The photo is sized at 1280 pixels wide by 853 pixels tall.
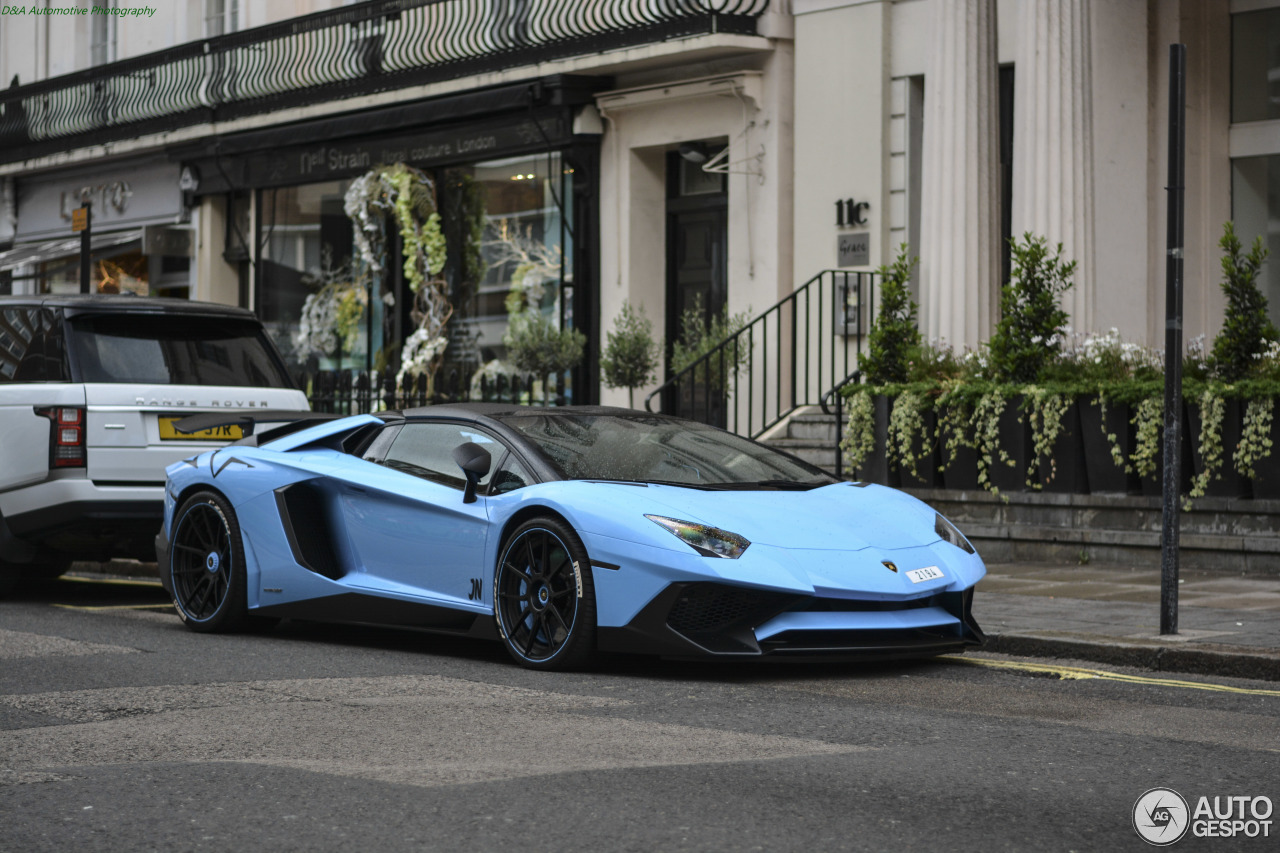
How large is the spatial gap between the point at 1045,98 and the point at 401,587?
8.36 meters

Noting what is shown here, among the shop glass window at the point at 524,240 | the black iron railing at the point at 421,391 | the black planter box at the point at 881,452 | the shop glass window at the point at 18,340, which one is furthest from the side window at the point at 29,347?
the shop glass window at the point at 524,240

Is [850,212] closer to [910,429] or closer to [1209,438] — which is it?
[910,429]

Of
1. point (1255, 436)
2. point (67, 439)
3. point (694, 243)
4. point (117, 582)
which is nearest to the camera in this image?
point (67, 439)

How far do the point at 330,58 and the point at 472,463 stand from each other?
52.1ft

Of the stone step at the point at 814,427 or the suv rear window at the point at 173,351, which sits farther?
the stone step at the point at 814,427

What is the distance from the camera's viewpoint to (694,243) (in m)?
19.3

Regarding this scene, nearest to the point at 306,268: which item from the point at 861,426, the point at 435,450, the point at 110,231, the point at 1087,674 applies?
the point at 110,231

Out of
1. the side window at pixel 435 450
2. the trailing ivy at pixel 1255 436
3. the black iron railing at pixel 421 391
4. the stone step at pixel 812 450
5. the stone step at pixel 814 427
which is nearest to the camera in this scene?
the side window at pixel 435 450

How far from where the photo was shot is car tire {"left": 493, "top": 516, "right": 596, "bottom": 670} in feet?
23.7

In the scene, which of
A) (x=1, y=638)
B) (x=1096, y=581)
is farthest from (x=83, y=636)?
(x=1096, y=581)

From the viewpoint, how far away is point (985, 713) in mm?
6426

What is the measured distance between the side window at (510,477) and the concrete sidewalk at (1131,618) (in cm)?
250

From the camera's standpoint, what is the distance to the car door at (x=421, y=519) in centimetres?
780

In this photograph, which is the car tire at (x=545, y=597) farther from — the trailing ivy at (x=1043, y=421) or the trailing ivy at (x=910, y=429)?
the trailing ivy at (x=910, y=429)
